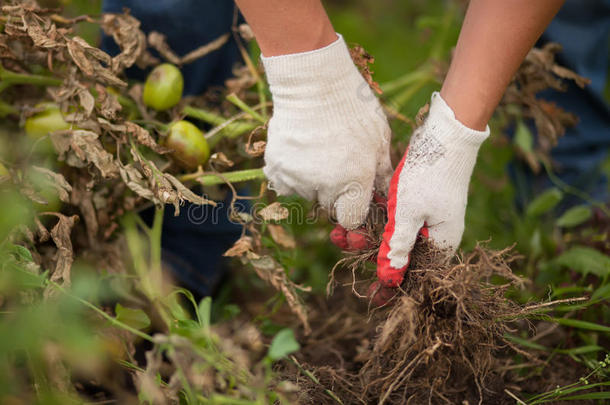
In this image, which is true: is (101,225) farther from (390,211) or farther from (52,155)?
(390,211)

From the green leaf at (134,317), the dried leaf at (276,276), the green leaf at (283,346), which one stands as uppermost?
the green leaf at (283,346)

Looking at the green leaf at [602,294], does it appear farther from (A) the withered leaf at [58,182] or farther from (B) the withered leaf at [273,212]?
(A) the withered leaf at [58,182]

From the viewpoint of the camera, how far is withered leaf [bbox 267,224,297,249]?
52.4 inches

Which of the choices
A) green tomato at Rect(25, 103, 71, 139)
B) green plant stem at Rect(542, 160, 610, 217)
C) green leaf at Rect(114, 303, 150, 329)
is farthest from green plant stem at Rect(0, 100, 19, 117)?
green plant stem at Rect(542, 160, 610, 217)

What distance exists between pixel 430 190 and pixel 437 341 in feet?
1.12

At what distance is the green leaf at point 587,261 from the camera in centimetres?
132

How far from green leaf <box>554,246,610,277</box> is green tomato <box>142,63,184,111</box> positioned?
Result: 1228mm

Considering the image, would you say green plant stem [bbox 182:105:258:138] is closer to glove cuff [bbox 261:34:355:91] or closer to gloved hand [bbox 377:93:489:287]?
glove cuff [bbox 261:34:355:91]

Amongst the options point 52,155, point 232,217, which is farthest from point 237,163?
point 52,155

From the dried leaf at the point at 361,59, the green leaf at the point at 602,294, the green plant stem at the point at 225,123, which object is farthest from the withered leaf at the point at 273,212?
the green leaf at the point at 602,294

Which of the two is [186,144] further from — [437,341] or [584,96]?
[584,96]

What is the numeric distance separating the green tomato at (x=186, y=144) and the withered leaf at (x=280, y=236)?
0.27 metres

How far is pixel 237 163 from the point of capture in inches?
59.6

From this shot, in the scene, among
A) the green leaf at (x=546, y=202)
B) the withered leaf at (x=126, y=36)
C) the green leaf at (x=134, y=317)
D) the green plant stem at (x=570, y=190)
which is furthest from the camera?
the green plant stem at (x=570, y=190)
